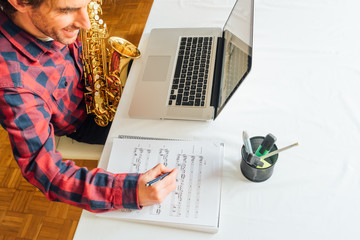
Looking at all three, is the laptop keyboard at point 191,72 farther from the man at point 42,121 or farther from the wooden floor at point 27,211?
the wooden floor at point 27,211

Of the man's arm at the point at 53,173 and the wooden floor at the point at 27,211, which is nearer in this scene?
the man's arm at the point at 53,173

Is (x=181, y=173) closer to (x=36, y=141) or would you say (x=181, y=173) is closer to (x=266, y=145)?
(x=266, y=145)

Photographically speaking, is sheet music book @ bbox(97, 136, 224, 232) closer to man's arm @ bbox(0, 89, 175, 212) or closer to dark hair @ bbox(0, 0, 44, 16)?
man's arm @ bbox(0, 89, 175, 212)

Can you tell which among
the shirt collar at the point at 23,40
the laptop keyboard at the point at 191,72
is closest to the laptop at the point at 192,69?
the laptop keyboard at the point at 191,72

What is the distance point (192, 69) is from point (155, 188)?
47 cm

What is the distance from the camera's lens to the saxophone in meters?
1.12

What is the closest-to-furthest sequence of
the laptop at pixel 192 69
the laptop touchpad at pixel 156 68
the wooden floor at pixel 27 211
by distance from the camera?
the laptop at pixel 192 69
the laptop touchpad at pixel 156 68
the wooden floor at pixel 27 211

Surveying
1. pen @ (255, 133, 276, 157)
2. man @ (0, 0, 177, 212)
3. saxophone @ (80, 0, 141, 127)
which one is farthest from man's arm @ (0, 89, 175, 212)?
saxophone @ (80, 0, 141, 127)

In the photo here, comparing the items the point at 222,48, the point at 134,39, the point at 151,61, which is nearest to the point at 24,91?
the point at 151,61

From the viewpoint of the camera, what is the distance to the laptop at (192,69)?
892mm

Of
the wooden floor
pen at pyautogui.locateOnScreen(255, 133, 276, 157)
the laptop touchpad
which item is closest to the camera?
pen at pyautogui.locateOnScreen(255, 133, 276, 157)

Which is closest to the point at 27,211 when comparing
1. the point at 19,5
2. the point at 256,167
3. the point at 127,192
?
the point at 127,192

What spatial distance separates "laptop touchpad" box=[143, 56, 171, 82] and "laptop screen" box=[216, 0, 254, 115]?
208 millimetres

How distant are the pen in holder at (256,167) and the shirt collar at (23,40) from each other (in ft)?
2.19
